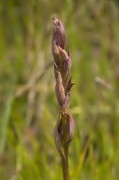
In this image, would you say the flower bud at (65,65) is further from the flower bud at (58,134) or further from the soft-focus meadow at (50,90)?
the soft-focus meadow at (50,90)

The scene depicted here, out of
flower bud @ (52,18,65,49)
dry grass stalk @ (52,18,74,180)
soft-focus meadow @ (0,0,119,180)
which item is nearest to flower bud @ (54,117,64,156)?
dry grass stalk @ (52,18,74,180)

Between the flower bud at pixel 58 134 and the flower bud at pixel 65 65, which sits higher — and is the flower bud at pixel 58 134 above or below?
below

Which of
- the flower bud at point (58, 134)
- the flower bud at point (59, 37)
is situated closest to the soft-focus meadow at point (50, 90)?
the flower bud at point (58, 134)

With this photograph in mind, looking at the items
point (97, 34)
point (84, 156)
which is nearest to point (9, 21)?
point (97, 34)

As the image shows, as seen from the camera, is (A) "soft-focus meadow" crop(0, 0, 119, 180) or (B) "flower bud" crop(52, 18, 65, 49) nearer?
(B) "flower bud" crop(52, 18, 65, 49)

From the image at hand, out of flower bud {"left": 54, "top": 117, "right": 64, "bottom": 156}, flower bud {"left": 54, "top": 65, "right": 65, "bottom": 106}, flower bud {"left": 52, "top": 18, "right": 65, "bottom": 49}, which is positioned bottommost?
flower bud {"left": 54, "top": 117, "right": 64, "bottom": 156}

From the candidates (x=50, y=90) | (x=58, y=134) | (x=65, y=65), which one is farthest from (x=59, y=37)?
(x=50, y=90)

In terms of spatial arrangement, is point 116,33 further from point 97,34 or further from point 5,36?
point 5,36

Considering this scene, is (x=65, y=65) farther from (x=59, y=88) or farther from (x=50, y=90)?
(x=50, y=90)

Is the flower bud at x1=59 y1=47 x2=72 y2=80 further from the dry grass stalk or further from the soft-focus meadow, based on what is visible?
the soft-focus meadow

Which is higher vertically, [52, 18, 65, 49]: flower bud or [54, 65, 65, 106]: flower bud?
[52, 18, 65, 49]: flower bud
